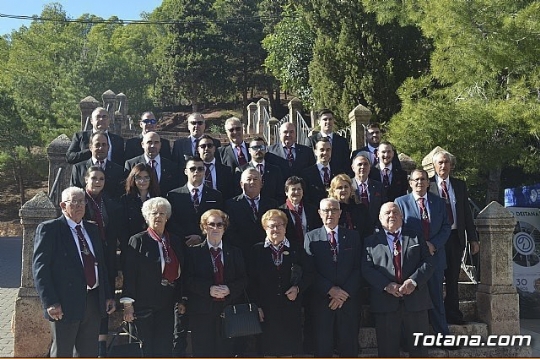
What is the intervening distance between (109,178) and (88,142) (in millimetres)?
1001

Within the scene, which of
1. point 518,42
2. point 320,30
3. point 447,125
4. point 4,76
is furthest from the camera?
point 4,76

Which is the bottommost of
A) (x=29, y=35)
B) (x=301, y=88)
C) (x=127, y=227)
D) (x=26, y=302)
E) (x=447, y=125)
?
(x=26, y=302)

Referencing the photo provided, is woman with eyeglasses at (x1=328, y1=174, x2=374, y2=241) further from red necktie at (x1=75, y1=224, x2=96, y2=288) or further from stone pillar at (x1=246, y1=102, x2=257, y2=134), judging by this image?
stone pillar at (x1=246, y1=102, x2=257, y2=134)

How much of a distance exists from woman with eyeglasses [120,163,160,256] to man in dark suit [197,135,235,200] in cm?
81

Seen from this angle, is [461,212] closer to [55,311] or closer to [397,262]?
[397,262]

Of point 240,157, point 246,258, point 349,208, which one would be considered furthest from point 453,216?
point 240,157

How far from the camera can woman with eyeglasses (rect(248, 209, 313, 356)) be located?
498 cm

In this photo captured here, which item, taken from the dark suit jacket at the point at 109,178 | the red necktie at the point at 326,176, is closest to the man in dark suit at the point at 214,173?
the dark suit jacket at the point at 109,178

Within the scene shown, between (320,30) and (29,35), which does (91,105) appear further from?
(29,35)

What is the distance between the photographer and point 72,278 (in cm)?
439

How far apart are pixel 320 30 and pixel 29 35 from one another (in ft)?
92.7

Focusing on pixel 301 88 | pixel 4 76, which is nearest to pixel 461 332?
pixel 301 88

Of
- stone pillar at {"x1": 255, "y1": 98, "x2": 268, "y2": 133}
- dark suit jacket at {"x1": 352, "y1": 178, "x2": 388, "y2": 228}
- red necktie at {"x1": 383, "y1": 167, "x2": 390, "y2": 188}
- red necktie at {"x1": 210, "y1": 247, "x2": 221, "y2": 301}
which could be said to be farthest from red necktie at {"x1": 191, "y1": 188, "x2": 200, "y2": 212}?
stone pillar at {"x1": 255, "y1": 98, "x2": 268, "y2": 133}

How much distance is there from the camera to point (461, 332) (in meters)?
6.09
